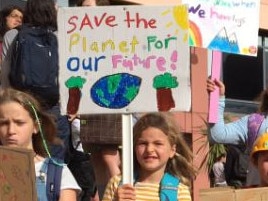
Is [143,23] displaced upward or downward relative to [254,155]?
upward

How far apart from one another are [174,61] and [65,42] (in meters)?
0.58

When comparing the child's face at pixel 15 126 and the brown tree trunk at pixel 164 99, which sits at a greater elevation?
the brown tree trunk at pixel 164 99

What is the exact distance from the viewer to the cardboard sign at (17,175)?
4414 mm

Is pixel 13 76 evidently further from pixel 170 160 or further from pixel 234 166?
pixel 234 166

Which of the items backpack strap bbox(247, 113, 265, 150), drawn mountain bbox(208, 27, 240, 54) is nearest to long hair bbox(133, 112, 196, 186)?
backpack strap bbox(247, 113, 265, 150)

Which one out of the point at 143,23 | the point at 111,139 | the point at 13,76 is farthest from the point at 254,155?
the point at 13,76

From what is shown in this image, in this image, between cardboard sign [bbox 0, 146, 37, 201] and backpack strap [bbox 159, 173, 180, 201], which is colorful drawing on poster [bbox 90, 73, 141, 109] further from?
cardboard sign [bbox 0, 146, 37, 201]

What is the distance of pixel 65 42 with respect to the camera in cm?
514

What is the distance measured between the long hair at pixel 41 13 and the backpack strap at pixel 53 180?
1879 mm

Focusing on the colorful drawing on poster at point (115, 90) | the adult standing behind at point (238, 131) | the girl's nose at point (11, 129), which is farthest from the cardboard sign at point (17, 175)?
the adult standing behind at point (238, 131)

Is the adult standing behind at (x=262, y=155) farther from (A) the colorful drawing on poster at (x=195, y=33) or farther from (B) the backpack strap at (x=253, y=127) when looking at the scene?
(A) the colorful drawing on poster at (x=195, y=33)

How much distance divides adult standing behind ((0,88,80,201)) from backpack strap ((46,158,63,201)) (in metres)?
0.02

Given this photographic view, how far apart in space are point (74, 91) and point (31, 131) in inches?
13.1

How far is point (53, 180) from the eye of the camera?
500cm
